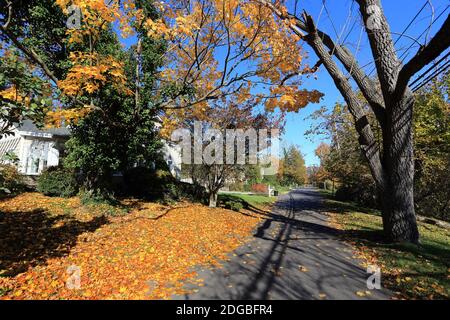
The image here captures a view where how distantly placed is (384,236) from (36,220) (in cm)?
1100

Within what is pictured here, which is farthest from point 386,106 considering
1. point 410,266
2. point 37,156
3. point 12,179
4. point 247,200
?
point 37,156

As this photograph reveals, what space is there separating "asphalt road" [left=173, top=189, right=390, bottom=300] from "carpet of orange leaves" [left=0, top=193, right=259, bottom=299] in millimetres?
518

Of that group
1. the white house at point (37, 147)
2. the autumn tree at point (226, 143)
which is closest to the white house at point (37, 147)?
the white house at point (37, 147)

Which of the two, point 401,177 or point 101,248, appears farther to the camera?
point 401,177

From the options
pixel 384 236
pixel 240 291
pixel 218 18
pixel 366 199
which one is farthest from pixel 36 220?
pixel 366 199

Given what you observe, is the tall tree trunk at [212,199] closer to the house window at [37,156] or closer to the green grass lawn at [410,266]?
the green grass lawn at [410,266]

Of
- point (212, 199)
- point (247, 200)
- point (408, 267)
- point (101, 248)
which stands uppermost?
point (212, 199)

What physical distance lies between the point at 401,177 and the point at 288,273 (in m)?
4.87

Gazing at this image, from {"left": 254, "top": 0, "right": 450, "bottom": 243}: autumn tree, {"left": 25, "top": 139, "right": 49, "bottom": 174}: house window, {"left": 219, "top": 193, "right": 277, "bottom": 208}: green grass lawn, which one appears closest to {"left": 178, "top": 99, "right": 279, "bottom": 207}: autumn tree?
{"left": 219, "top": 193, "right": 277, "bottom": 208}: green grass lawn

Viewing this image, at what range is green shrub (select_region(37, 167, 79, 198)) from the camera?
11.1 m

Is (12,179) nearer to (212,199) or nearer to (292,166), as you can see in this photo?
(212,199)

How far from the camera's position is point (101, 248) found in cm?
624

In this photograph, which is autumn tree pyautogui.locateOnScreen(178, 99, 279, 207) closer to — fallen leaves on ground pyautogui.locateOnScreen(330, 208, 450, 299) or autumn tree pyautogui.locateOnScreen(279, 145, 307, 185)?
fallen leaves on ground pyautogui.locateOnScreen(330, 208, 450, 299)

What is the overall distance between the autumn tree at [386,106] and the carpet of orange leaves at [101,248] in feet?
15.5
